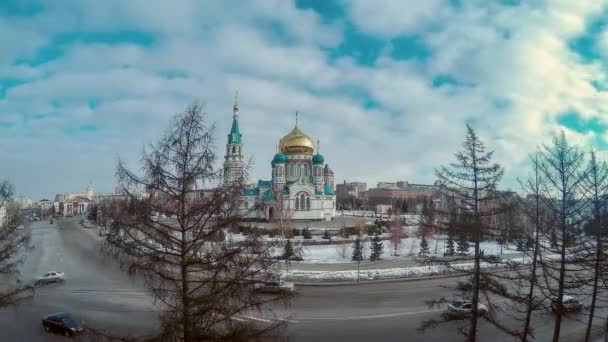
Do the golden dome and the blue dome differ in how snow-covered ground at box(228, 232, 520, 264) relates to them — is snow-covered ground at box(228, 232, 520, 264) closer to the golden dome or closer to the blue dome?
the blue dome

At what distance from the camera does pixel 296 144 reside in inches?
2500

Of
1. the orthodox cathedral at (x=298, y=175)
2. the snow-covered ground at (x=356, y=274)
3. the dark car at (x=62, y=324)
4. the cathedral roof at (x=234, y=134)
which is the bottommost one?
the snow-covered ground at (x=356, y=274)

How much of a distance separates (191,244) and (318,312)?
1096 centimetres

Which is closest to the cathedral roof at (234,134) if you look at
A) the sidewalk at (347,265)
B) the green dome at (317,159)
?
the green dome at (317,159)

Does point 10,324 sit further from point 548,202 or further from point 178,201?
point 548,202

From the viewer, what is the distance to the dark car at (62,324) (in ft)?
45.3

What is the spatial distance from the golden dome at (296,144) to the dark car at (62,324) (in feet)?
167

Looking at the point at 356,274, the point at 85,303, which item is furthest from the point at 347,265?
the point at 85,303

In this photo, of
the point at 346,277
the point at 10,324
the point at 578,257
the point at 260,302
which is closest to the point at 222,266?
the point at 260,302

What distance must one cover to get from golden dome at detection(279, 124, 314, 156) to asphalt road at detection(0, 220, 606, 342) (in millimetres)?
41977

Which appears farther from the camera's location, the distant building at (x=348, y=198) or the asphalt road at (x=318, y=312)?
the distant building at (x=348, y=198)

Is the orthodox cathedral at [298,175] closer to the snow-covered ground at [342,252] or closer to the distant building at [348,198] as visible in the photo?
the snow-covered ground at [342,252]

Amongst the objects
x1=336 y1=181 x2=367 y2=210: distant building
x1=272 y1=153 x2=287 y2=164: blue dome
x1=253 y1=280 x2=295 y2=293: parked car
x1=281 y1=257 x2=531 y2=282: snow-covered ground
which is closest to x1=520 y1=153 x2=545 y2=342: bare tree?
x1=253 y1=280 x2=295 y2=293: parked car

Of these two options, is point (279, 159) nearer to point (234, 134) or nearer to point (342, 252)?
point (234, 134)
